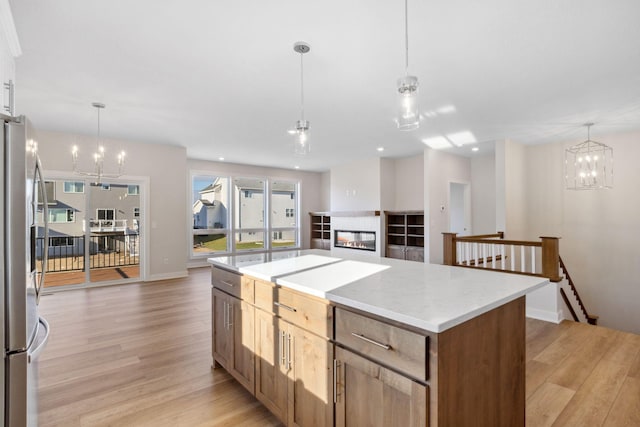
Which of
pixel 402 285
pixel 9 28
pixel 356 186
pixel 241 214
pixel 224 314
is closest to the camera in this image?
pixel 402 285

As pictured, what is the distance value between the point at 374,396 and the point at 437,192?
19.2 ft

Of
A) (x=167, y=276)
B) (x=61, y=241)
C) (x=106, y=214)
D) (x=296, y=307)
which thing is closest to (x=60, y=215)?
(x=61, y=241)

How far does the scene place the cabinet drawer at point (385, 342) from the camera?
1181 mm

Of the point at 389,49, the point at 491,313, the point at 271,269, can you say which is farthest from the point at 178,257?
the point at 491,313

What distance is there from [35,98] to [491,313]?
4967mm

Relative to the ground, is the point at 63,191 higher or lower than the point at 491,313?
higher

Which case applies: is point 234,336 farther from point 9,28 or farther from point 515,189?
point 515,189

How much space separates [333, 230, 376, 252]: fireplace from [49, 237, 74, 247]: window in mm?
5603

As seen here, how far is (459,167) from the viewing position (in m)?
7.23

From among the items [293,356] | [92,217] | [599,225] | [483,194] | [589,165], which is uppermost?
[589,165]

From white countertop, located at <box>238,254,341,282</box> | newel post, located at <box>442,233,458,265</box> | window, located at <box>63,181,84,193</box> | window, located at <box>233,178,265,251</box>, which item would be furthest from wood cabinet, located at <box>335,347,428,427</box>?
window, located at <box>233,178,265,251</box>

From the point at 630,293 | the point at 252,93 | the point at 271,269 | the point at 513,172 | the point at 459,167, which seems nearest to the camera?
the point at 271,269

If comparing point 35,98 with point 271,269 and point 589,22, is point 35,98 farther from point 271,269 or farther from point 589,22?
point 589,22

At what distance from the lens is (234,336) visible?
234 centimetres
